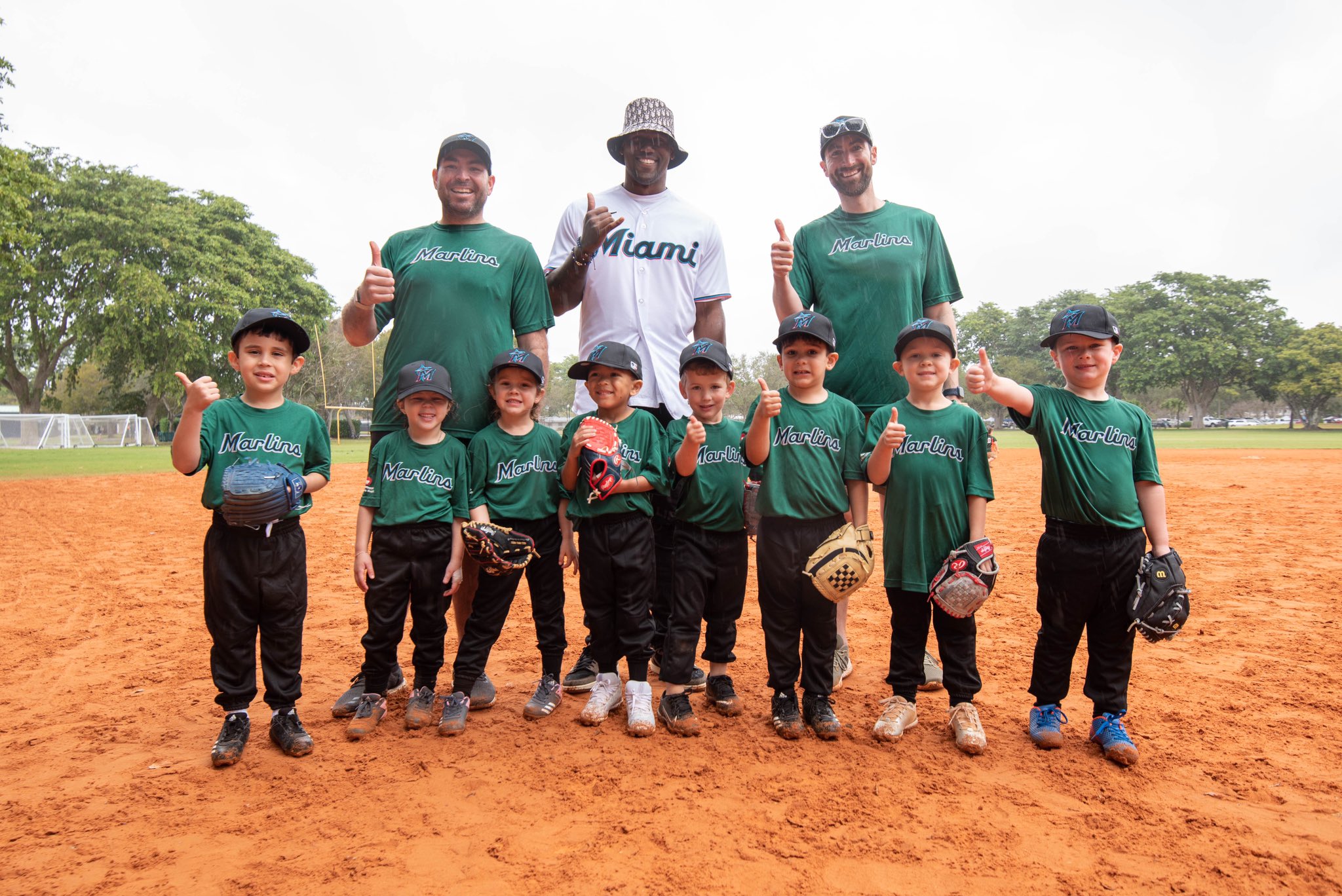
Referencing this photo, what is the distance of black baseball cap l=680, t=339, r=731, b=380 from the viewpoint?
3.69m

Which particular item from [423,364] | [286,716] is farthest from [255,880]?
[423,364]

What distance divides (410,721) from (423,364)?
1.72 m

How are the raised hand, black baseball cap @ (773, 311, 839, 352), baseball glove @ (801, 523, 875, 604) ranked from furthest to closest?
black baseball cap @ (773, 311, 839, 352), baseball glove @ (801, 523, 875, 604), the raised hand

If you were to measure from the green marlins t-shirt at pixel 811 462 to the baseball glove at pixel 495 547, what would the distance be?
1.17 metres

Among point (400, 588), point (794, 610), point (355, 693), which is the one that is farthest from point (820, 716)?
point (355, 693)

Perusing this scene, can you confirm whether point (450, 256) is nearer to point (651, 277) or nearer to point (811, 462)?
point (651, 277)

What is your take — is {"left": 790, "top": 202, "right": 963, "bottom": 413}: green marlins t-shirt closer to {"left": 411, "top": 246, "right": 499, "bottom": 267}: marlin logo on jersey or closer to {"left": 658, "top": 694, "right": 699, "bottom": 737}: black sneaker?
{"left": 411, "top": 246, "right": 499, "bottom": 267}: marlin logo on jersey

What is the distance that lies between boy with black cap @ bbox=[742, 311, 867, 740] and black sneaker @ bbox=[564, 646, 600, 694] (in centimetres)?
113

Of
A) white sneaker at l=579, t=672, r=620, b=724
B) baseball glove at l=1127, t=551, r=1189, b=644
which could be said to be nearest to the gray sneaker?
white sneaker at l=579, t=672, r=620, b=724

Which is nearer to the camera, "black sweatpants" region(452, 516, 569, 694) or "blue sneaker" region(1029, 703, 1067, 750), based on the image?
"blue sneaker" region(1029, 703, 1067, 750)

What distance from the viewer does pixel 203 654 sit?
16.3 ft

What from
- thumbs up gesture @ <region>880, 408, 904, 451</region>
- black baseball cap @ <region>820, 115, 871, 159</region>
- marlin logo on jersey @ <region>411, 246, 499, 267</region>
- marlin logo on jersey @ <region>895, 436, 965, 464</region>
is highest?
black baseball cap @ <region>820, 115, 871, 159</region>

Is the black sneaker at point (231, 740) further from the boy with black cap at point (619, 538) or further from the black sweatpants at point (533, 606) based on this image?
the boy with black cap at point (619, 538)

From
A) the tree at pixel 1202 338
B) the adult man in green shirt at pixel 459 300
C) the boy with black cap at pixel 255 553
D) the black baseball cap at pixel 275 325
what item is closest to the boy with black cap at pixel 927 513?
the adult man in green shirt at pixel 459 300
